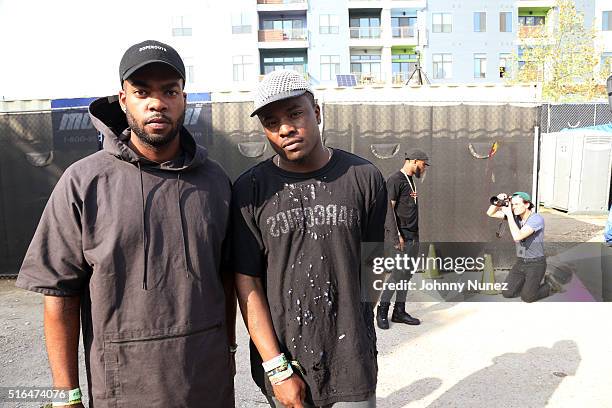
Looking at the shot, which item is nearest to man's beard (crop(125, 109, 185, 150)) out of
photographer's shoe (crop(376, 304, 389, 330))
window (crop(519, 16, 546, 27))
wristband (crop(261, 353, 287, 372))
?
wristband (crop(261, 353, 287, 372))

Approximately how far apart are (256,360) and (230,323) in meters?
0.20

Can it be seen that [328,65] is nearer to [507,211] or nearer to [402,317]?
[507,211]

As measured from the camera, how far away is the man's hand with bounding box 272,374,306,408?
1841 millimetres

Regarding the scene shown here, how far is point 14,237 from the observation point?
7.27 meters

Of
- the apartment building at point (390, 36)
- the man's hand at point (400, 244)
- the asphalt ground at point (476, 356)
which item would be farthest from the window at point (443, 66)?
the man's hand at point (400, 244)

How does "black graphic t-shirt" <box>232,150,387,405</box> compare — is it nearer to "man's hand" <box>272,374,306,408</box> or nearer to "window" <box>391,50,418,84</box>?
"man's hand" <box>272,374,306,408</box>

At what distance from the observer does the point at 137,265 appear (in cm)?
176

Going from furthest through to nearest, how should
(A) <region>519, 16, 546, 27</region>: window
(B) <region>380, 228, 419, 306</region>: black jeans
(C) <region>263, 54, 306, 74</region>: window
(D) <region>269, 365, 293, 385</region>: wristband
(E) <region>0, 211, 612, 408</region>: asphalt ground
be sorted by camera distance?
(A) <region>519, 16, 546, 27</region>: window → (C) <region>263, 54, 306, 74</region>: window → (B) <region>380, 228, 419, 306</region>: black jeans → (E) <region>0, 211, 612, 408</region>: asphalt ground → (D) <region>269, 365, 293, 385</region>: wristband

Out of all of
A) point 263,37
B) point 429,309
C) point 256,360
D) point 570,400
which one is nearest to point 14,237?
point 429,309

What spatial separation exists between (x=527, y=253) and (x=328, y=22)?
114 feet

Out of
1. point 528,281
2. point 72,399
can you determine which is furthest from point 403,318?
point 72,399

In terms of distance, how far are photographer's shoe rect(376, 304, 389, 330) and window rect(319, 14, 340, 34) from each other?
35.3 meters

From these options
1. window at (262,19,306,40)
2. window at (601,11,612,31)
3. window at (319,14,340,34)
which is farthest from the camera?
window at (319,14,340,34)

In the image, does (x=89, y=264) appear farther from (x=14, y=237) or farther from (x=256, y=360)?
(x=14, y=237)
